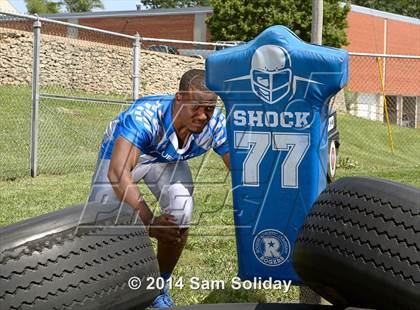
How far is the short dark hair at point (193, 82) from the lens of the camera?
4246 millimetres

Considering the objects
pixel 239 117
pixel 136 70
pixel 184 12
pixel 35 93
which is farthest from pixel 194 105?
pixel 184 12

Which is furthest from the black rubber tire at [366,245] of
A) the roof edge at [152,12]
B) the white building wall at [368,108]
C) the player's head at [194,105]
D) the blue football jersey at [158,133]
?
the roof edge at [152,12]

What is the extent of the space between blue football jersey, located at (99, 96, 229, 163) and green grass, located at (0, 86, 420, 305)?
917 mm

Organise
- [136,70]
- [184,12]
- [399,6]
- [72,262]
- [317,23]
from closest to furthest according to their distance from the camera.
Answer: [72,262] < [317,23] < [136,70] < [184,12] < [399,6]

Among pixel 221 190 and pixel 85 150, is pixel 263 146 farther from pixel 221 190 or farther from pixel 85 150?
pixel 85 150

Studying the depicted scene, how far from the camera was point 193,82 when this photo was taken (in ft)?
14.0

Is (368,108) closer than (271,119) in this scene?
No

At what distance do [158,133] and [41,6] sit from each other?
57543 millimetres

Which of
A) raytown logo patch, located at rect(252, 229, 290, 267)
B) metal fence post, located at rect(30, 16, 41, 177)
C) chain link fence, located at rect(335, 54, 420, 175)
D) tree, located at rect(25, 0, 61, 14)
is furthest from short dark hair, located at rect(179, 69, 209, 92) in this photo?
tree, located at rect(25, 0, 61, 14)

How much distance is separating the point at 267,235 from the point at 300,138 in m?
0.63

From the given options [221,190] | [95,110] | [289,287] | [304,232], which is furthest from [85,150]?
[304,232]

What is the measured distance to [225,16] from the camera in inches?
1446

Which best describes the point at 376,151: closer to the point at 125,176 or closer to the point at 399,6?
the point at 125,176

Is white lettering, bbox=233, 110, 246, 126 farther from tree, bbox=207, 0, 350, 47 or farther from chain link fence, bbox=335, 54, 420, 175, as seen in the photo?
tree, bbox=207, 0, 350, 47
